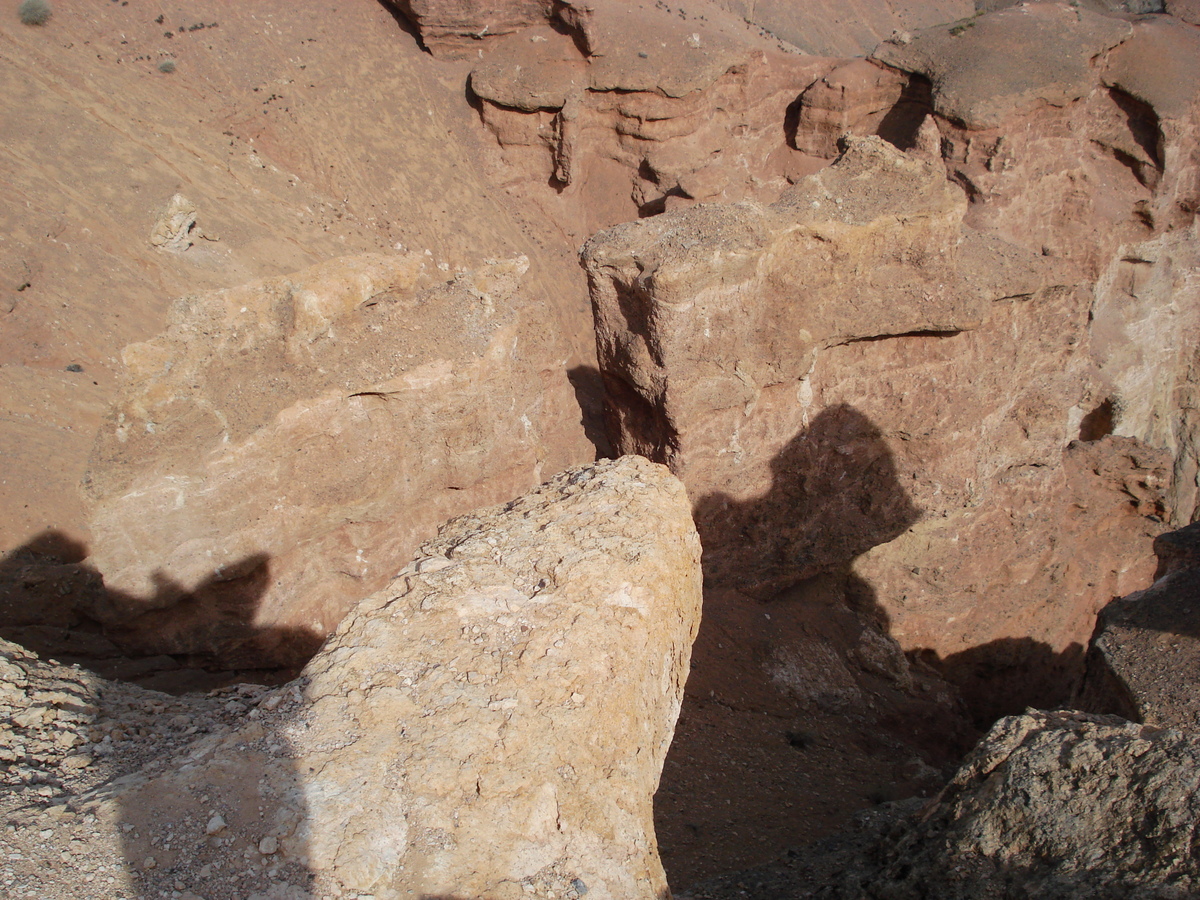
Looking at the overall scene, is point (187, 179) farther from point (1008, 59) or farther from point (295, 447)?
point (1008, 59)

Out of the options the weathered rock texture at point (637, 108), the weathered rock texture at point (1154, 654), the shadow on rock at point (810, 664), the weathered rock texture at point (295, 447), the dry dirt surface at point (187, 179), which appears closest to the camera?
the weathered rock texture at point (1154, 654)

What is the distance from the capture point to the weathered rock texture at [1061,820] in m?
3.26

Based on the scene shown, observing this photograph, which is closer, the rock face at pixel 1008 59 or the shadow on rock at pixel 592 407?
the shadow on rock at pixel 592 407

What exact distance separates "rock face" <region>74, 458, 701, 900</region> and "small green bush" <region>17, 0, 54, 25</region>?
15182mm

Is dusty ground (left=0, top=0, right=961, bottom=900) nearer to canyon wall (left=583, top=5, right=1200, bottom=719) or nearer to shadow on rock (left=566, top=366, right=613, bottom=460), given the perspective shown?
canyon wall (left=583, top=5, right=1200, bottom=719)

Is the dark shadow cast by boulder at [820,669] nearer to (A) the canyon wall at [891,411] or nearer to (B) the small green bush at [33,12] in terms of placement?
(A) the canyon wall at [891,411]

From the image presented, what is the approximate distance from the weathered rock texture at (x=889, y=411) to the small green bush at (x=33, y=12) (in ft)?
42.0

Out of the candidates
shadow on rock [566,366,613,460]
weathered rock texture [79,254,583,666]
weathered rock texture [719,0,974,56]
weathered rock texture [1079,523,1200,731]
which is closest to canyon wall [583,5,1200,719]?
shadow on rock [566,366,613,460]

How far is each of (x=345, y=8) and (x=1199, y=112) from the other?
1707cm

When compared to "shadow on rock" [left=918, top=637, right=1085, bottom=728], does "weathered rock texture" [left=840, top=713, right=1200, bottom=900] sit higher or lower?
higher

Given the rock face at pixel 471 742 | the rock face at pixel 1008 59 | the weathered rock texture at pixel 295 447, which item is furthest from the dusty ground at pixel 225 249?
the rock face at pixel 1008 59

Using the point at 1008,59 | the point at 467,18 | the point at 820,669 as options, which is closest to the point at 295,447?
the point at 820,669

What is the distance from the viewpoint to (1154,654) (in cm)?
598

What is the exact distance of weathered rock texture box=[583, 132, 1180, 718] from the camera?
7461 mm
